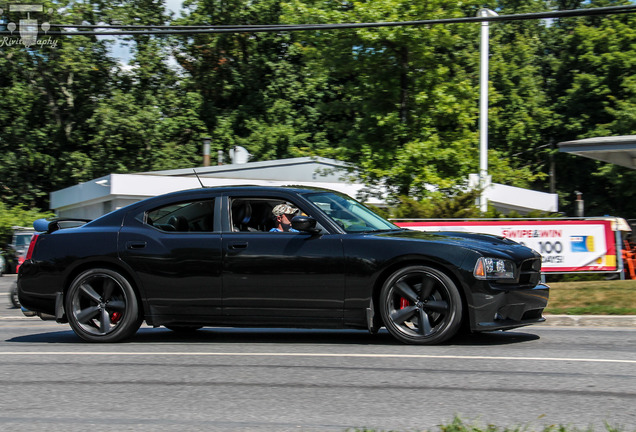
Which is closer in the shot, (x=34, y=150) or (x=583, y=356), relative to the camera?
(x=583, y=356)

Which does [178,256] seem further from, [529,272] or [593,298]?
[593,298]

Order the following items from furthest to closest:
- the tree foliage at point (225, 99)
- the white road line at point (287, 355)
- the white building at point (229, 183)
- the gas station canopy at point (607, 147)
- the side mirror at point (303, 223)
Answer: the tree foliage at point (225, 99) → the white building at point (229, 183) → the gas station canopy at point (607, 147) → the side mirror at point (303, 223) → the white road line at point (287, 355)

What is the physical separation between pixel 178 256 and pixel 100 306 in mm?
1034

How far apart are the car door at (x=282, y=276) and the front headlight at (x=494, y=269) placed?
1.24 m

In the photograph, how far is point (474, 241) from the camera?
7.62 m

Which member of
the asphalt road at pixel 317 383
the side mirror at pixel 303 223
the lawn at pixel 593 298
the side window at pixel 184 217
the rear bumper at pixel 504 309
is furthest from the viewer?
the lawn at pixel 593 298

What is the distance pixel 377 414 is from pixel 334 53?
23204mm

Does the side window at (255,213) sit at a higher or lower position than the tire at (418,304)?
higher

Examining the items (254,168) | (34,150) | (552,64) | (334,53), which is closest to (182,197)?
(334,53)

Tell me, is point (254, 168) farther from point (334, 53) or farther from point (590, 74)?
point (590, 74)

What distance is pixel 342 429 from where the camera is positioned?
457 centimetres

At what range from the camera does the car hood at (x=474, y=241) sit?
7.43 metres

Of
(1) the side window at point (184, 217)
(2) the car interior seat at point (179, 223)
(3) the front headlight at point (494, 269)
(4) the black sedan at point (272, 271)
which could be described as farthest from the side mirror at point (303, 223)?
(3) the front headlight at point (494, 269)

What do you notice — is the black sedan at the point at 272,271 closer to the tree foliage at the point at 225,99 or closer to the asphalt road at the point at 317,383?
the asphalt road at the point at 317,383
